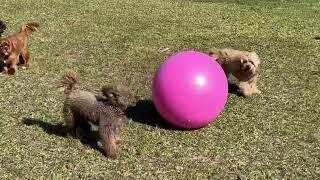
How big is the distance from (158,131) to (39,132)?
1.45 metres

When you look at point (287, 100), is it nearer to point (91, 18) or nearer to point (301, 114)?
point (301, 114)

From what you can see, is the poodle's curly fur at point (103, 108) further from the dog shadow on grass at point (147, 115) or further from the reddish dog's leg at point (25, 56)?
the reddish dog's leg at point (25, 56)

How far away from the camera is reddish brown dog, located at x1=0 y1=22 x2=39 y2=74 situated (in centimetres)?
824

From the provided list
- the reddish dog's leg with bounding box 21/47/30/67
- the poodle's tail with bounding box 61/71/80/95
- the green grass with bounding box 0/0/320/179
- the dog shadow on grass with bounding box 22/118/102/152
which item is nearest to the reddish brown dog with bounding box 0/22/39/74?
the reddish dog's leg with bounding box 21/47/30/67

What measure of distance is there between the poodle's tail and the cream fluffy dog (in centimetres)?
251

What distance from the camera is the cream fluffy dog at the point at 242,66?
24.7ft

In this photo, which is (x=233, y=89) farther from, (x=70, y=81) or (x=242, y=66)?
(x=70, y=81)

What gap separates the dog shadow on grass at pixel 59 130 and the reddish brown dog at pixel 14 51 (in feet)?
5.92

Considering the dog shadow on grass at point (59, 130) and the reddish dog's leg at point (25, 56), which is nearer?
the dog shadow on grass at point (59, 130)

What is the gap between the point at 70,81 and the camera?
6023mm

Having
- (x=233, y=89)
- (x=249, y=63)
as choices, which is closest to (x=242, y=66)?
(x=249, y=63)

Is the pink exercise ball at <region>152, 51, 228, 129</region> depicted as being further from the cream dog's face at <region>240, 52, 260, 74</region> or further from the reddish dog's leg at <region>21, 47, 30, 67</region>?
the reddish dog's leg at <region>21, 47, 30, 67</region>

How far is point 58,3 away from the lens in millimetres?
13109

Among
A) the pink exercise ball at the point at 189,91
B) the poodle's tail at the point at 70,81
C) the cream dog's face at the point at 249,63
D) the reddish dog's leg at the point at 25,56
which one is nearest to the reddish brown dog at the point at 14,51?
the reddish dog's leg at the point at 25,56
